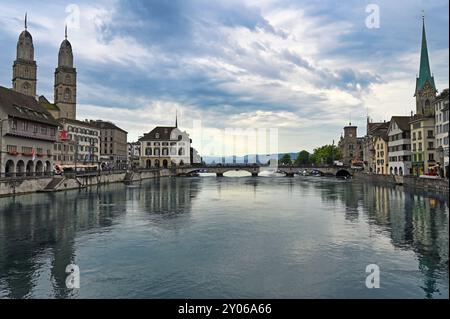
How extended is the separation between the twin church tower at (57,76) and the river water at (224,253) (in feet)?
329

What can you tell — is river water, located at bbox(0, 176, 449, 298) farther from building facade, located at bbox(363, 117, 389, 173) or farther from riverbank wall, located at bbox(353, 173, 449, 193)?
building facade, located at bbox(363, 117, 389, 173)

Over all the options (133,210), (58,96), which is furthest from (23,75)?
(133,210)

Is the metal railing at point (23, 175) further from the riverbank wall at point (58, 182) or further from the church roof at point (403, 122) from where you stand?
the church roof at point (403, 122)

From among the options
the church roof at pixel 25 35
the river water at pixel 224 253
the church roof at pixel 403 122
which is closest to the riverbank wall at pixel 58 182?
the river water at pixel 224 253

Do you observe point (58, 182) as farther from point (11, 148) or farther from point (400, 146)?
point (400, 146)

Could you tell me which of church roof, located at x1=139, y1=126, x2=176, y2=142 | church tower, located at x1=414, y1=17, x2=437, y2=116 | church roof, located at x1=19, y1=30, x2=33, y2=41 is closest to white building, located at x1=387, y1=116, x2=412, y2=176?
church tower, located at x1=414, y1=17, x2=437, y2=116

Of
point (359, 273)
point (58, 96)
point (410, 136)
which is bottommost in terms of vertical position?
point (359, 273)

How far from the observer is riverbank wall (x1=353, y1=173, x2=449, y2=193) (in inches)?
2175

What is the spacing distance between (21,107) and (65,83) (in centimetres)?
7267

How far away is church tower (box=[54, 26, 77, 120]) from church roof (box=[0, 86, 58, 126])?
200ft

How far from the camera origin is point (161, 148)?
15225 cm
